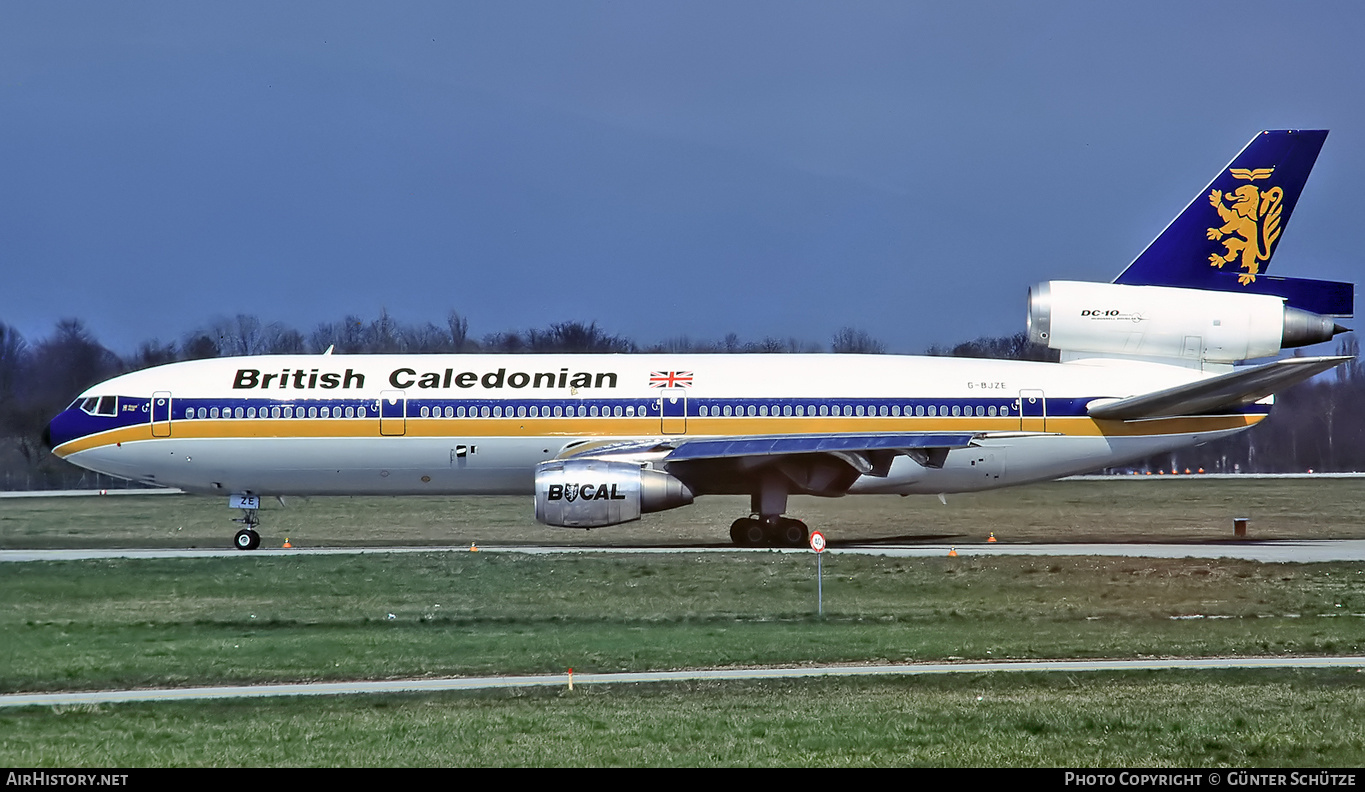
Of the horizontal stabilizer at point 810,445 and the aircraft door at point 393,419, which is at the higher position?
the aircraft door at point 393,419

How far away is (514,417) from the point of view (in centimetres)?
3406

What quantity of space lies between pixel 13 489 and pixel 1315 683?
199 feet

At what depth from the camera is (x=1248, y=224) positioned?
34156 mm

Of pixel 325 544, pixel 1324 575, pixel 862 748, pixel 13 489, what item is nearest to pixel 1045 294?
pixel 1324 575

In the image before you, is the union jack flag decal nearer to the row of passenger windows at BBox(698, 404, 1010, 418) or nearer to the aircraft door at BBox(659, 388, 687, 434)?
the aircraft door at BBox(659, 388, 687, 434)

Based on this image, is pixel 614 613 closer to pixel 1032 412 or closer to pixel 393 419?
pixel 393 419

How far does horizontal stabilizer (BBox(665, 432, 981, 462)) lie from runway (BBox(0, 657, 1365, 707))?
586 inches

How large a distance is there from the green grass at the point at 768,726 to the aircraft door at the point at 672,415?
1870 centimetres

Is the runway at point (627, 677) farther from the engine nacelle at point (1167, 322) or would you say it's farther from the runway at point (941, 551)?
the engine nacelle at point (1167, 322)

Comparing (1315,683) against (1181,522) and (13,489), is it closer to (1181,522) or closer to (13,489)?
(1181,522)

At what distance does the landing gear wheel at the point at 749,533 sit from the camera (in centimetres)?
3381

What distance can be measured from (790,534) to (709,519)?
40.2 ft

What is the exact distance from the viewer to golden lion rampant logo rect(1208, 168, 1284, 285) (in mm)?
34000

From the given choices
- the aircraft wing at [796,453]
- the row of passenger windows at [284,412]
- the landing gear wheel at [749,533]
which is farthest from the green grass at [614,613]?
the row of passenger windows at [284,412]
